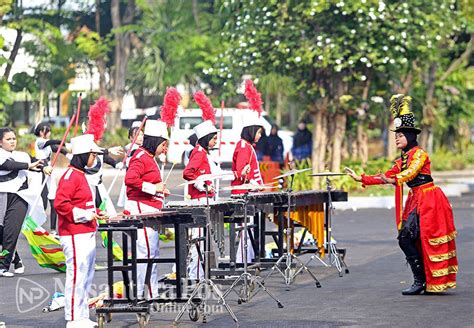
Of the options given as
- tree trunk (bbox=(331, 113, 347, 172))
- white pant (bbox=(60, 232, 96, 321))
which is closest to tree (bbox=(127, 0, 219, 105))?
tree trunk (bbox=(331, 113, 347, 172))

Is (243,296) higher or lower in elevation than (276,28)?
lower

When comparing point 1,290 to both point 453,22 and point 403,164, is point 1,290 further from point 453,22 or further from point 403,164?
point 453,22

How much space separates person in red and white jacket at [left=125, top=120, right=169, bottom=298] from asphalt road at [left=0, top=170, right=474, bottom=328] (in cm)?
59

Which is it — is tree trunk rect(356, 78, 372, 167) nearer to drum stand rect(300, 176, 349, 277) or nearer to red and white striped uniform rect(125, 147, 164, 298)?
drum stand rect(300, 176, 349, 277)

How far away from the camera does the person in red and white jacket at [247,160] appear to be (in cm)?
1641

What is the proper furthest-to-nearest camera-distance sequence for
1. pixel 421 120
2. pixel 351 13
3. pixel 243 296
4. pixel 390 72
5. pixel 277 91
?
pixel 277 91 → pixel 421 120 → pixel 390 72 → pixel 351 13 → pixel 243 296

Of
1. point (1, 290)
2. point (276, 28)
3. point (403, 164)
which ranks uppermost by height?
point (276, 28)

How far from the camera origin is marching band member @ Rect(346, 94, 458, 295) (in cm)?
1423

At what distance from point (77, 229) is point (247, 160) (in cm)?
490

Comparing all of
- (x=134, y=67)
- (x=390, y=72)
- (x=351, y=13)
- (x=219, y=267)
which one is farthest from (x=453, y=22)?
(x=134, y=67)

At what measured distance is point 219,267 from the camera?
52.1 ft

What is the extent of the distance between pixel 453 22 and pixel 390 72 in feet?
6.61

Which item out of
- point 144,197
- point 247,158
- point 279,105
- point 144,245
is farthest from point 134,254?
point 279,105

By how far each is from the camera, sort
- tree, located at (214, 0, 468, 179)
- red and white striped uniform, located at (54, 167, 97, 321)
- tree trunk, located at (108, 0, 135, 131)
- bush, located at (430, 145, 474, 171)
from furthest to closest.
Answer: tree trunk, located at (108, 0, 135, 131)
bush, located at (430, 145, 474, 171)
tree, located at (214, 0, 468, 179)
red and white striped uniform, located at (54, 167, 97, 321)
